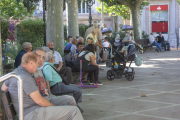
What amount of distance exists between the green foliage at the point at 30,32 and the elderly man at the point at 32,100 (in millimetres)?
9444

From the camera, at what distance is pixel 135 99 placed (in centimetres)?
749

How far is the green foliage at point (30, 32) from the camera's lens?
13639 mm

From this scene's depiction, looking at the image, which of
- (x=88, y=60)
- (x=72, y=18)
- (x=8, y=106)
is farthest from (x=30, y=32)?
(x=8, y=106)

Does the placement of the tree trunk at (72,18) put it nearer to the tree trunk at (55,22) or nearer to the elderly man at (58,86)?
the tree trunk at (55,22)

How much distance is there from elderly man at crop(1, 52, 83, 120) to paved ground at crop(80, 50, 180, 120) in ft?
6.19

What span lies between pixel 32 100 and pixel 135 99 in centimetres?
398

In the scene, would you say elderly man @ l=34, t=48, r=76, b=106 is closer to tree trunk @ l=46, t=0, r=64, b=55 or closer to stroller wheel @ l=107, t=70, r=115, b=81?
stroller wheel @ l=107, t=70, r=115, b=81

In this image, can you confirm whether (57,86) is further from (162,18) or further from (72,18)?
(162,18)

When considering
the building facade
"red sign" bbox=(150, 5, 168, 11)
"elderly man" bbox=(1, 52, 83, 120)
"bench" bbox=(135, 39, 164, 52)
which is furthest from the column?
"elderly man" bbox=(1, 52, 83, 120)

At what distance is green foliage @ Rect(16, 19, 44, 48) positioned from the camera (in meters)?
13.6

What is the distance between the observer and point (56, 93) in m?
5.92

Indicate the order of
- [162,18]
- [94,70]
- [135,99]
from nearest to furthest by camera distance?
[135,99] → [94,70] → [162,18]

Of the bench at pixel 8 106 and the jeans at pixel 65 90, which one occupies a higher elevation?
the bench at pixel 8 106

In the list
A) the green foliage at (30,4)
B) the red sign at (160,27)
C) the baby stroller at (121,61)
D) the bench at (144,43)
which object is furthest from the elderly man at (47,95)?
the red sign at (160,27)
